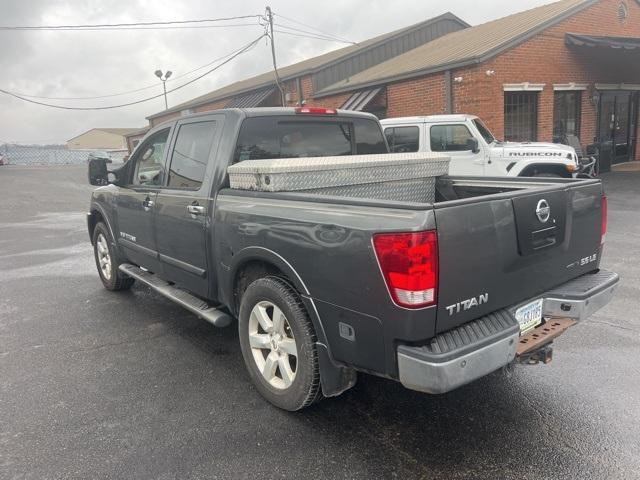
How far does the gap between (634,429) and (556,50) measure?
14.7 meters

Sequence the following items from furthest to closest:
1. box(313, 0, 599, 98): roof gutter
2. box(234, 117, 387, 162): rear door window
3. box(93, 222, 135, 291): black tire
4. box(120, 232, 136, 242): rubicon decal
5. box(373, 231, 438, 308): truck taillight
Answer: box(313, 0, 599, 98): roof gutter, box(93, 222, 135, 291): black tire, box(120, 232, 136, 242): rubicon decal, box(234, 117, 387, 162): rear door window, box(373, 231, 438, 308): truck taillight

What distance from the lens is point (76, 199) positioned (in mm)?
17828

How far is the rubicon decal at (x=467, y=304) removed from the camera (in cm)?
247

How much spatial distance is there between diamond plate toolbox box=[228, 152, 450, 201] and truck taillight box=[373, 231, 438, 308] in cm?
107

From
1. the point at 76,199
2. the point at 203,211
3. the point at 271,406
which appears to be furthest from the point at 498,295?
the point at 76,199

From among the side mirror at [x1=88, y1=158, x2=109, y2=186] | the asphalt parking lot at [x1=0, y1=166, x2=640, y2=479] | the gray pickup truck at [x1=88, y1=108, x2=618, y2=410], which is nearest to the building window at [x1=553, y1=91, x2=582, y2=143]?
the asphalt parking lot at [x1=0, y1=166, x2=640, y2=479]

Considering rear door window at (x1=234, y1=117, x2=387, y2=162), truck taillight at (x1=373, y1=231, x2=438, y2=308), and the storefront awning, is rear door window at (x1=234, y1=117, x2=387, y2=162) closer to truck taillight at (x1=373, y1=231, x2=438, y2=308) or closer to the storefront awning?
truck taillight at (x1=373, y1=231, x2=438, y2=308)

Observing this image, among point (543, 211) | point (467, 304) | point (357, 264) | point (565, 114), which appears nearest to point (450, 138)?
point (543, 211)

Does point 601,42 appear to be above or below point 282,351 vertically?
above

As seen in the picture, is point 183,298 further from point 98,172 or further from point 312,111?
point 98,172

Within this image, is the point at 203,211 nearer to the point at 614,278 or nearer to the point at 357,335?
the point at 357,335

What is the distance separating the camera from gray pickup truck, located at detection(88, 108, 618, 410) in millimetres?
2383

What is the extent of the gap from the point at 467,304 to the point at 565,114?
15605mm

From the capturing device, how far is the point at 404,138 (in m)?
10.0
